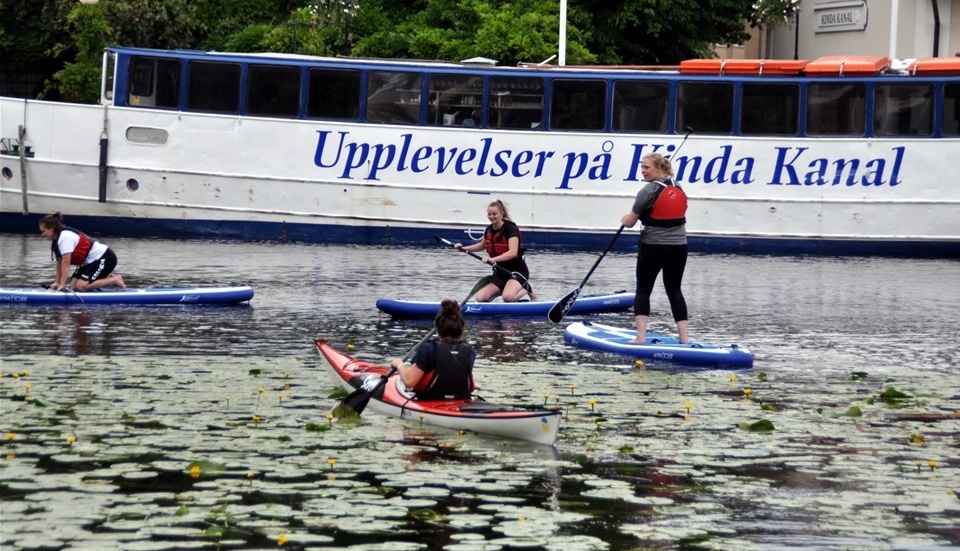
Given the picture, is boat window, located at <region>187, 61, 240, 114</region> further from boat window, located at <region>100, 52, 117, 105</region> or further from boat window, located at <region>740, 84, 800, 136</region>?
boat window, located at <region>740, 84, 800, 136</region>

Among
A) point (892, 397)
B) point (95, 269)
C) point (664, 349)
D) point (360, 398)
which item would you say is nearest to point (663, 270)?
point (664, 349)

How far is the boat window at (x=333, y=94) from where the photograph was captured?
86.3 ft

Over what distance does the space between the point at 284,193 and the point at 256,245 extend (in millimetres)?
1313

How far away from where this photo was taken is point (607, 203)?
26.1 metres

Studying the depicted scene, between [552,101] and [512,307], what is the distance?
960 cm

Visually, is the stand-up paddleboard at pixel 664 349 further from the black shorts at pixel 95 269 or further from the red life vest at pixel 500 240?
the black shorts at pixel 95 269

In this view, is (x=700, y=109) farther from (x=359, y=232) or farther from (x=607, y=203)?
(x=359, y=232)

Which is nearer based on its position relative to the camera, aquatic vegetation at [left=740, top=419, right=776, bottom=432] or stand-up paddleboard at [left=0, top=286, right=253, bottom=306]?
aquatic vegetation at [left=740, top=419, right=776, bottom=432]

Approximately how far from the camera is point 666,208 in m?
13.8

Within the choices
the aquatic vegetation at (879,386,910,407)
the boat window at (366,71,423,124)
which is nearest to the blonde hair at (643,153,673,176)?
the aquatic vegetation at (879,386,910,407)

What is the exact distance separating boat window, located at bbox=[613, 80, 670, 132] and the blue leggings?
12.1 meters

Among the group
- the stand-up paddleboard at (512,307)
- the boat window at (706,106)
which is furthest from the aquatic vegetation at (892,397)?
the boat window at (706,106)

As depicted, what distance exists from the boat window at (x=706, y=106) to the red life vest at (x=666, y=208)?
39.9 ft

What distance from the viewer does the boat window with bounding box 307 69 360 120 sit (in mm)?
26297
